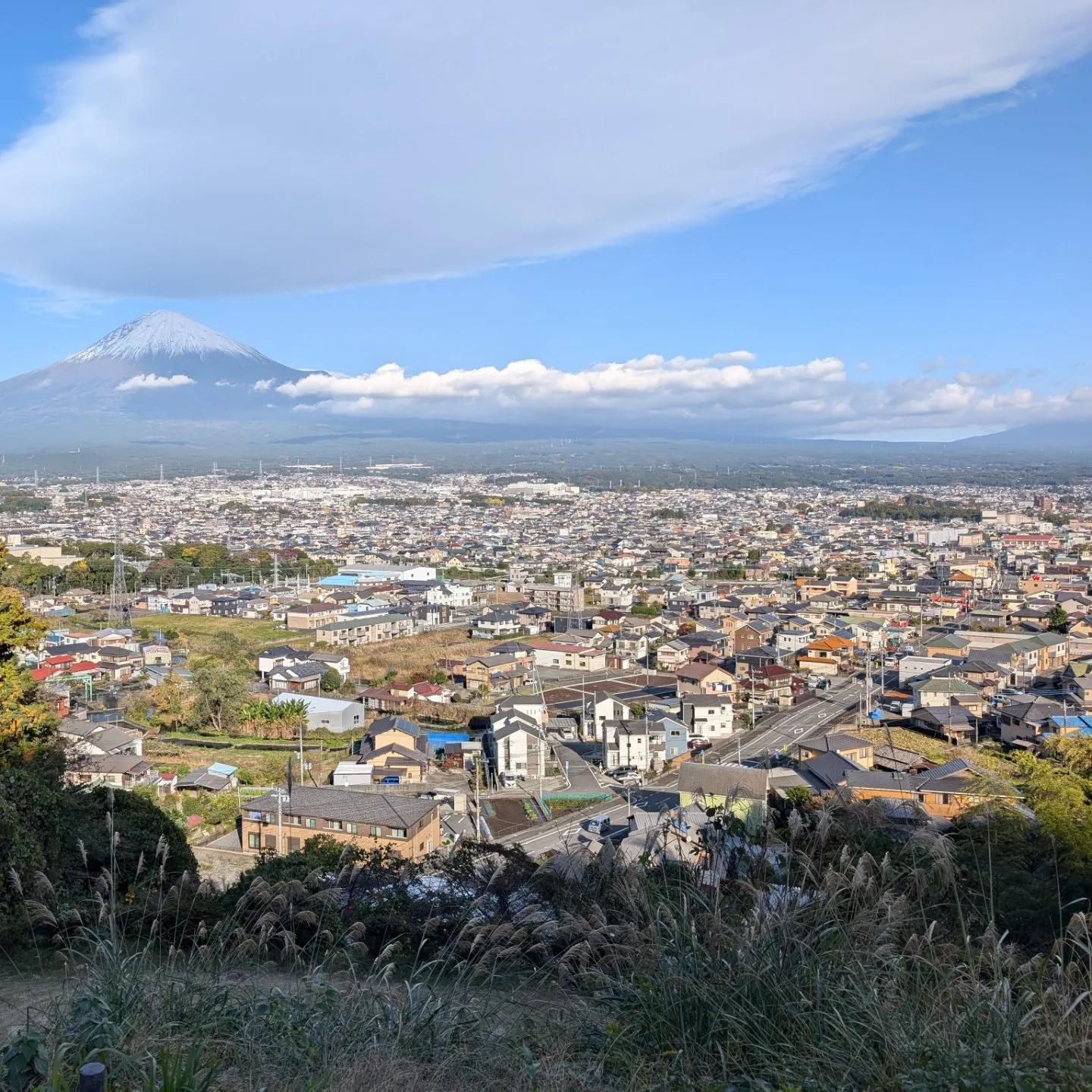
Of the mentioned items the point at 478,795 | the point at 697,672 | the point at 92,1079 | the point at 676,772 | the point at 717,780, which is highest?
the point at 92,1079

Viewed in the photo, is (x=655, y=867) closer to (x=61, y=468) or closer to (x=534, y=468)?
(x=61, y=468)

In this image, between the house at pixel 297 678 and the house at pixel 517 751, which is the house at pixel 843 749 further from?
the house at pixel 297 678

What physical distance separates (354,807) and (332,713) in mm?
4771

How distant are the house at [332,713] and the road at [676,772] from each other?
2.56 m

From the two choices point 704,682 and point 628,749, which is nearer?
point 628,749

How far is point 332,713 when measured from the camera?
35.5 feet

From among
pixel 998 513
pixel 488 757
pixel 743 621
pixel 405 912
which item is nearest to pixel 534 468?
pixel 998 513

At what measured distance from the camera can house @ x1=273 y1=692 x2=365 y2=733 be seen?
10750mm

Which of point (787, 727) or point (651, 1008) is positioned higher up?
point (651, 1008)

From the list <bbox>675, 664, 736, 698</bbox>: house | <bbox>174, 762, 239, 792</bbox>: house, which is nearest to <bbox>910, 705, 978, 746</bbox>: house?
<bbox>675, 664, 736, 698</bbox>: house

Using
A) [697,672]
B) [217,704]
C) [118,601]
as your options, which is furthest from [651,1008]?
[118,601]

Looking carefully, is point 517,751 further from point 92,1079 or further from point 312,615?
point 312,615

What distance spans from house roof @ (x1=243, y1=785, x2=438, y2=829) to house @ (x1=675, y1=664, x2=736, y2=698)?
19.8ft

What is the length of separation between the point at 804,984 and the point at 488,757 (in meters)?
7.97
